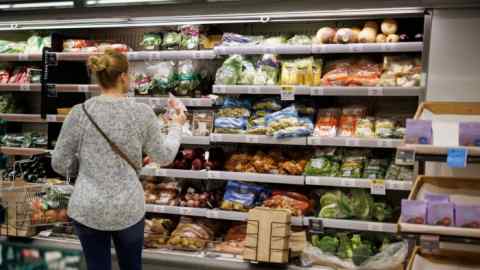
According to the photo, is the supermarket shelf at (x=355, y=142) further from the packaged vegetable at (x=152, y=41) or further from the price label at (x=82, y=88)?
the price label at (x=82, y=88)

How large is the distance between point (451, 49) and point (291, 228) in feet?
6.15

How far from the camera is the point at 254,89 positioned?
4488mm

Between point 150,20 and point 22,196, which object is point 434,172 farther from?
point 22,196

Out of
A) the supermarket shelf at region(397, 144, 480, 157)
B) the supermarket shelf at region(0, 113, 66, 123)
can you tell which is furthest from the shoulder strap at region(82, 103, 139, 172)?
the supermarket shelf at region(0, 113, 66, 123)

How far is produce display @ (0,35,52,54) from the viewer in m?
5.48

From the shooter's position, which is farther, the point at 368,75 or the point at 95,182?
the point at 368,75

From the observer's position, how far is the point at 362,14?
4.00 metres

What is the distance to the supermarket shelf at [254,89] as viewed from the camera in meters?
4.34

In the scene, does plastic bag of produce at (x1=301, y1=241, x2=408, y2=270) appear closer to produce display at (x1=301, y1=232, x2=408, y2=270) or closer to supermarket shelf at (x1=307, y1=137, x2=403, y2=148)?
produce display at (x1=301, y1=232, x2=408, y2=270)

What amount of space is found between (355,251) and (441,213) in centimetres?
126

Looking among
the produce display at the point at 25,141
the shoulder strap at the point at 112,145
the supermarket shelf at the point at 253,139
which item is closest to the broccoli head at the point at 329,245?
the supermarket shelf at the point at 253,139

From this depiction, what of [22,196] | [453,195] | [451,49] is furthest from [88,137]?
[451,49]

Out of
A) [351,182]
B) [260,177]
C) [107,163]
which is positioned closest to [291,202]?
[260,177]

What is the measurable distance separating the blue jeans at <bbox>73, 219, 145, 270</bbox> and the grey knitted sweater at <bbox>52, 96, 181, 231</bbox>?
0.15 feet
